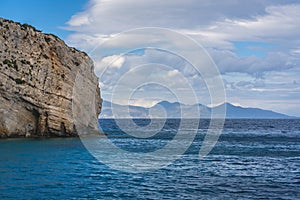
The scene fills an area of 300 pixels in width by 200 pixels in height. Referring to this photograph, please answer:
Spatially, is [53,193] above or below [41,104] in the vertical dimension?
below

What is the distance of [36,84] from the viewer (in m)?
77.5

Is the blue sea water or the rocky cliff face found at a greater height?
the rocky cliff face

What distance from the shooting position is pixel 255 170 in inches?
1727

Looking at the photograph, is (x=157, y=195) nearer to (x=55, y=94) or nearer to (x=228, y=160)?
(x=228, y=160)

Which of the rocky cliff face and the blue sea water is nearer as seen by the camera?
the blue sea water

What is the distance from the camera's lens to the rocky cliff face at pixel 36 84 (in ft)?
240

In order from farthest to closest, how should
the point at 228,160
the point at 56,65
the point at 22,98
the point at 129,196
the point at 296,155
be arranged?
the point at 56,65 < the point at 22,98 < the point at 296,155 < the point at 228,160 < the point at 129,196

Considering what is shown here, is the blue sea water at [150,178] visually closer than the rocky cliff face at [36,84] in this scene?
Yes

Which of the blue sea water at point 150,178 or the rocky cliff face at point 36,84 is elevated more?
the rocky cliff face at point 36,84

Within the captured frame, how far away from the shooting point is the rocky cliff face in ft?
240

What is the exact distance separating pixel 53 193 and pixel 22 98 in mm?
45960

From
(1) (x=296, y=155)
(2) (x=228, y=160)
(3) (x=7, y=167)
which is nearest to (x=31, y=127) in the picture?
(3) (x=7, y=167)

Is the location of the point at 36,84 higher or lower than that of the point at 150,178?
higher

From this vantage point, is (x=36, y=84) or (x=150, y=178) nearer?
(x=150, y=178)
